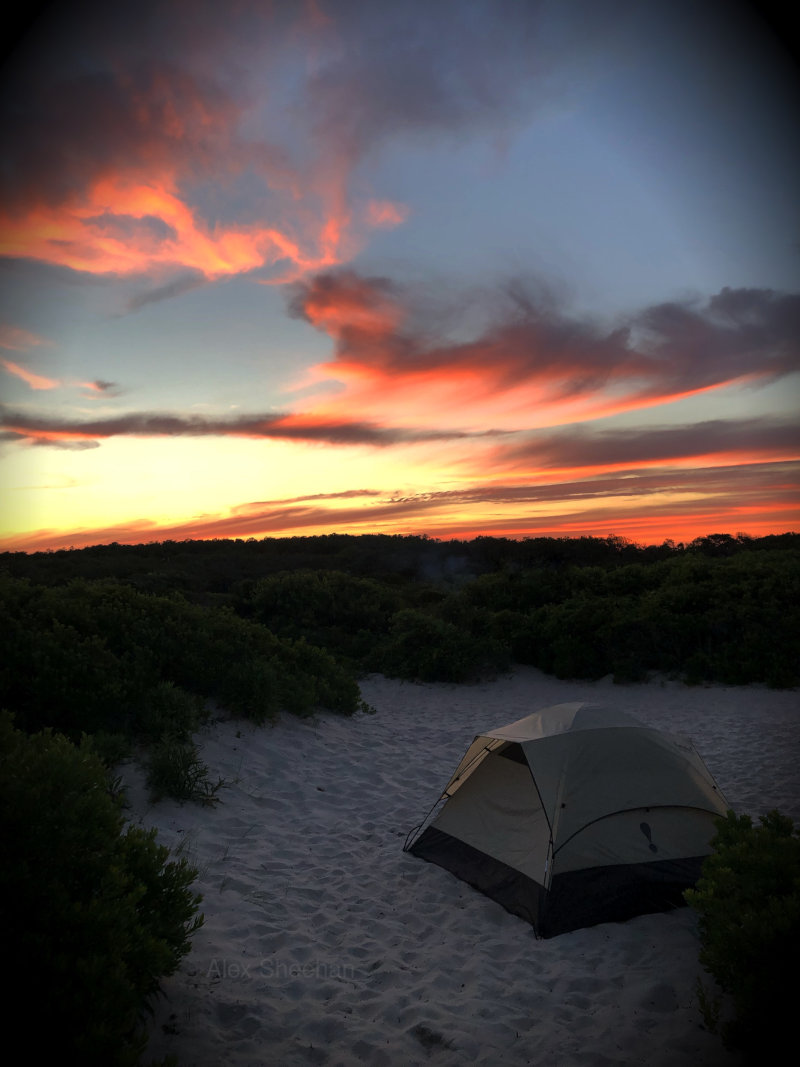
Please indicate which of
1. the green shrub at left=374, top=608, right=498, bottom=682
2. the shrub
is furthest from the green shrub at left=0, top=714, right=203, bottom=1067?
the green shrub at left=374, top=608, right=498, bottom=682

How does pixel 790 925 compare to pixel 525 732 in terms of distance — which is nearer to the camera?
pixel 790 925

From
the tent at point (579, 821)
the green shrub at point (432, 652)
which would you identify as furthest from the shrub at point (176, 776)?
the green shrub at point (432, 652)

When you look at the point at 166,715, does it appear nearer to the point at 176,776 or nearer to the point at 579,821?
the point at 176,776

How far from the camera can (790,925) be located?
3.51 m

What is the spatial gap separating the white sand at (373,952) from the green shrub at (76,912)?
2.10 feet

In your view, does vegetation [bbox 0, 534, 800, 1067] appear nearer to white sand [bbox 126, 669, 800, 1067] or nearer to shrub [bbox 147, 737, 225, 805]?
shrub [bbox 147, 737, 225, 805]

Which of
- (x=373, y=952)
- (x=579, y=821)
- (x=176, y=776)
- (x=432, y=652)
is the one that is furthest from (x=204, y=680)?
(x=432, y=652)

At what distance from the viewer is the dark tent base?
5.27m

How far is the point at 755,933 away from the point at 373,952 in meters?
2.85

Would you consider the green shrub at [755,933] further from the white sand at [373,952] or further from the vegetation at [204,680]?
the white sand at [373,952]

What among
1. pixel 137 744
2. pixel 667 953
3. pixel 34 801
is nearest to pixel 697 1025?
pixel 667 953

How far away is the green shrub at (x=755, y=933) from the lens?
3432 millimetres

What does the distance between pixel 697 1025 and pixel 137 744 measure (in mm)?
6233

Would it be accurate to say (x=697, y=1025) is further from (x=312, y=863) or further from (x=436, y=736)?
(x=436, y=736)
